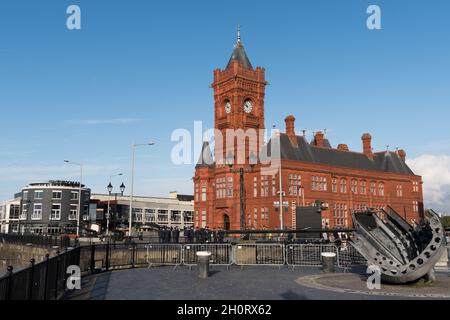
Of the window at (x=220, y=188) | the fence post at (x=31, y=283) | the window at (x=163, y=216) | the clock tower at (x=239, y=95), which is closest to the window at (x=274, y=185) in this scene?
the window at (x=220, y=188)

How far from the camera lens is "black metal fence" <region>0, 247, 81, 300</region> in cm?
728

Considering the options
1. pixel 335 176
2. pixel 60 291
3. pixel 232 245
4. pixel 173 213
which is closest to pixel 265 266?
pixel 232 245

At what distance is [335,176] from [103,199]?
8293cm

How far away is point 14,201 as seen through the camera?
10381 cm

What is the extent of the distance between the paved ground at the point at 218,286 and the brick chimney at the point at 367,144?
7411cm

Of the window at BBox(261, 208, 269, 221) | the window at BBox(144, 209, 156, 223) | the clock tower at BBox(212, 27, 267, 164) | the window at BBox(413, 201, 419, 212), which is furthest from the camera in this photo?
the window at BBox(144, 209, 156, 223)

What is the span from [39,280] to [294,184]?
59181mm

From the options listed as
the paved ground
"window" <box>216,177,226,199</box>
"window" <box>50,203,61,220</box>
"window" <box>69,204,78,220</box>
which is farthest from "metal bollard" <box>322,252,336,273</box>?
"window" <box>69,204,78,220</box>

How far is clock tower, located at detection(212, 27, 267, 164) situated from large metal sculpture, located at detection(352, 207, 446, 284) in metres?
58.9

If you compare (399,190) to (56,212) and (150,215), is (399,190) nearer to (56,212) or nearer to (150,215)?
(56,212)

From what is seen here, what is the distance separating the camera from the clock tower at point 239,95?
74.6 meters

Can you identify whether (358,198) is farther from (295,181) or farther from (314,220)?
(314,220)

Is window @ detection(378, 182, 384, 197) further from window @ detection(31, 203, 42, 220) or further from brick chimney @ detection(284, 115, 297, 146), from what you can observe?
window @ detection(31, 203, 42, 220)

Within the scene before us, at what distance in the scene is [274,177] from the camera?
65562 mm
